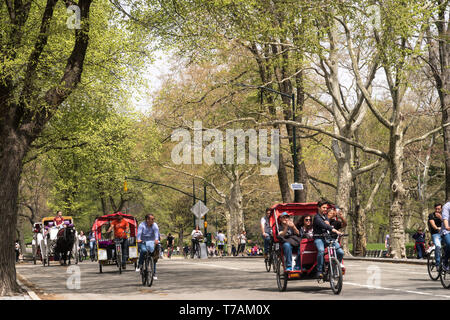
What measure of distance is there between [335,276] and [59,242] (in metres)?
17.9

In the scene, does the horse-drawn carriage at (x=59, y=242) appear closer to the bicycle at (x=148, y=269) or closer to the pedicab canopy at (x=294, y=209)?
the bicycle at (x=148, y=269)

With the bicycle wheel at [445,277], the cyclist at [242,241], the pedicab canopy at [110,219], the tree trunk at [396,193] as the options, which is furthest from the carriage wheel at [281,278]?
the cyclist at [242,241]

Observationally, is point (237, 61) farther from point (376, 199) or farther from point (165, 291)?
point (376, 199)

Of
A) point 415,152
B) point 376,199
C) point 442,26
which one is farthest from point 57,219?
point 376,199

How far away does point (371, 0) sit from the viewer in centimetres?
2264

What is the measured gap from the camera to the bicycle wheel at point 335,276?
13.6 meters

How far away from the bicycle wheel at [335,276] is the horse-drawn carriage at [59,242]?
17.1 metres

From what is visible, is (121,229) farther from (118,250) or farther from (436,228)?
(436,228)

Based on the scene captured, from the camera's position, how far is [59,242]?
2927 centimetres

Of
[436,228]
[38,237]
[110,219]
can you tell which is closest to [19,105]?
[110,219]

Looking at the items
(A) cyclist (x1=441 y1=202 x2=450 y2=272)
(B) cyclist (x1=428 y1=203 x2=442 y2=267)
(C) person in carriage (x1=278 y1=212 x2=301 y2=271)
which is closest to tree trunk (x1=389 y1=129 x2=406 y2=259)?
(B) cyclist (x1=428 y1=203 x2=442 y2=267)

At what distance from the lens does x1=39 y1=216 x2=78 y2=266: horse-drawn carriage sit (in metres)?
29.0
